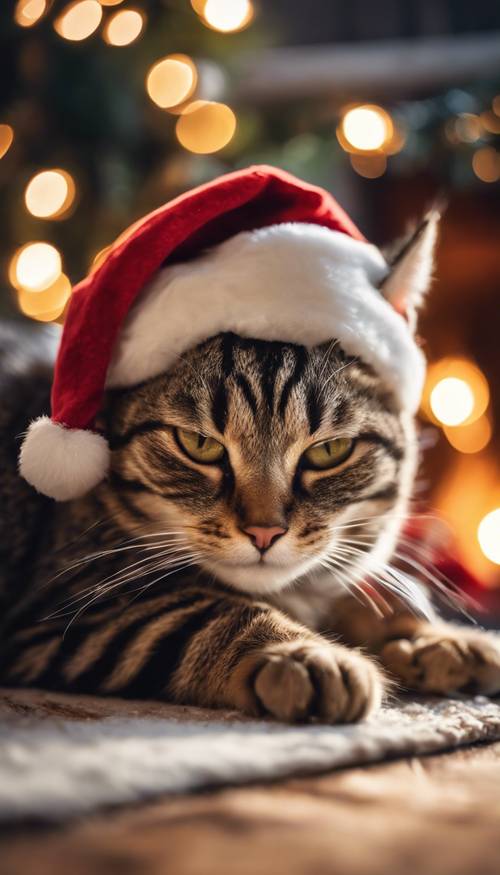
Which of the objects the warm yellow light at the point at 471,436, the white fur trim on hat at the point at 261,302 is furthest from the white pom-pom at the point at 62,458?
the warm yellow light at the point at 471,436

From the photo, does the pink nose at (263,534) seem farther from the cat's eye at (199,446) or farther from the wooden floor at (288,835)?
the wooden floor at (288,835)

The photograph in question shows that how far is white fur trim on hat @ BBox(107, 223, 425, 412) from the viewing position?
2.78 ft

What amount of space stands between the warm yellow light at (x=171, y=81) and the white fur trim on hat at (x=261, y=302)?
0.79 m

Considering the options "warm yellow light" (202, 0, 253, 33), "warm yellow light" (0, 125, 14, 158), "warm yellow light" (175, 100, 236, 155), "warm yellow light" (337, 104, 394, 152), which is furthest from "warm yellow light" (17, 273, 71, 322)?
"warm yellow light" (337, 104, 394, 152)

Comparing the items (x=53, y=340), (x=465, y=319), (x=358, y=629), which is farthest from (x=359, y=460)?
(x=465, y=319)

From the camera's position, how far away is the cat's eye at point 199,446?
2.81 feet

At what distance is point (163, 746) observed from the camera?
507 millimetres

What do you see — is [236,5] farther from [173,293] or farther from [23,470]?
[23,470]

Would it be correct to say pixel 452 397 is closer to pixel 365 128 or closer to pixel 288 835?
pixel 365 128

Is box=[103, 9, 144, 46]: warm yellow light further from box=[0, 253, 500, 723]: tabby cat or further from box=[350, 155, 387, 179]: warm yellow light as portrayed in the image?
box=[0, 253, 500, 723]: tabby cat

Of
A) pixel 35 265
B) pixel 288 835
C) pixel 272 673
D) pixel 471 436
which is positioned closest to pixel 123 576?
pixel 272 673

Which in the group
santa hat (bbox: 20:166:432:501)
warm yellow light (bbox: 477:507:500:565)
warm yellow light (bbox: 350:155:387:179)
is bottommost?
warm yellow light (bbox: 477:507:500:565)

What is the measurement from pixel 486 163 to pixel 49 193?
935 millimetres

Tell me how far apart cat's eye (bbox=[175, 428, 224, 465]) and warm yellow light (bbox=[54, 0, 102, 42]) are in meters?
1.01
